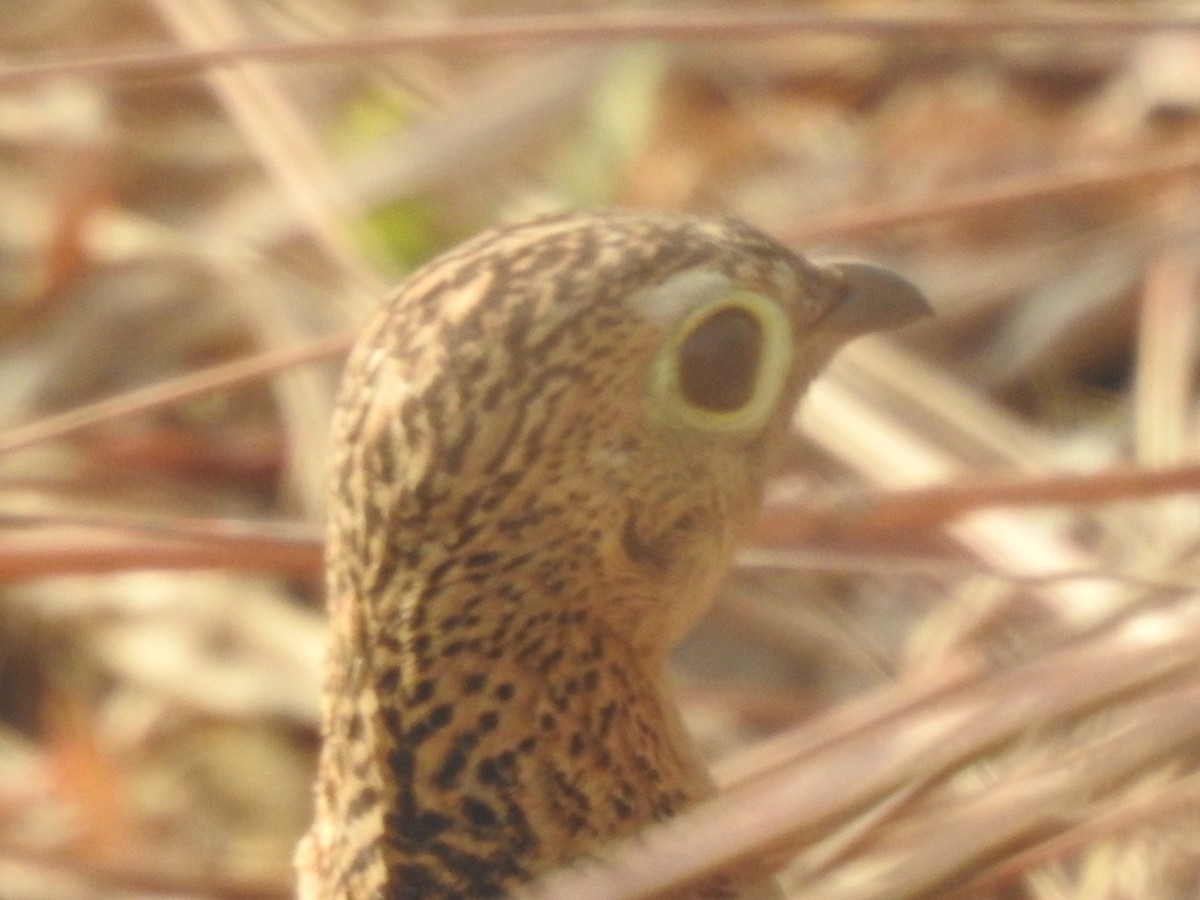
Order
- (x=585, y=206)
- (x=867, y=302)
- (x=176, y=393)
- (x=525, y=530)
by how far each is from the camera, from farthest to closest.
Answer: (x=585, y=206)
(x=176, y=393)
(x=867, y=302)
(x=525, y=530)

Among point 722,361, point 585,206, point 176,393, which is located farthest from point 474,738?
point 585,206

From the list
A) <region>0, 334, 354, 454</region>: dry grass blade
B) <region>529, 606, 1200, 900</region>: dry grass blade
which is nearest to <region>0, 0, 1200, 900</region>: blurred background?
<region>0, 334, 354, 454</region>: dry grass blade

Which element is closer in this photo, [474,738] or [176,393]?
[474,738]

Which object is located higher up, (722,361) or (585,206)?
(585,206)

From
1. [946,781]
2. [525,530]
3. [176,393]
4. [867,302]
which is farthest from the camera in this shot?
[176,393]

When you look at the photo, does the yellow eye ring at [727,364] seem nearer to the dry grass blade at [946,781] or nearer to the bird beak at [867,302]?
the bird beak at [867,302]

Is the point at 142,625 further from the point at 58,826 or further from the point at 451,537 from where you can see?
the point at 451,537

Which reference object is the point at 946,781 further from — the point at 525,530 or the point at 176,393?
the point at 176,393

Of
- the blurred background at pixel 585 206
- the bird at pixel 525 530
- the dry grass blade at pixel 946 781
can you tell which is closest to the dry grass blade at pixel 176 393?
the blurred background at pixel 585 206
